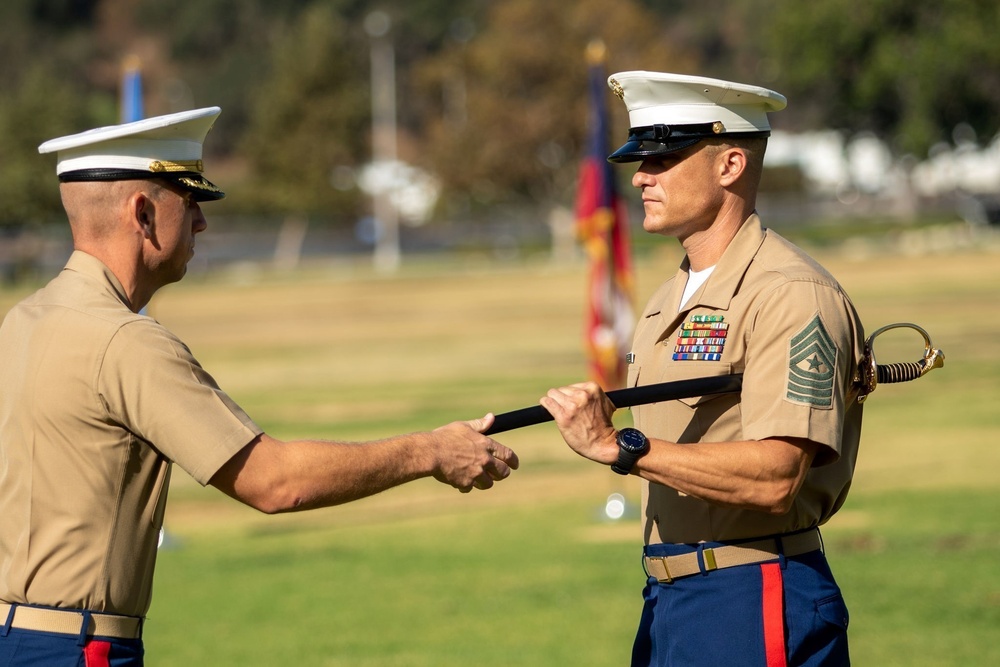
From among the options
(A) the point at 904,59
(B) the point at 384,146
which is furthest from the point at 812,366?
(B) the point at 384,146

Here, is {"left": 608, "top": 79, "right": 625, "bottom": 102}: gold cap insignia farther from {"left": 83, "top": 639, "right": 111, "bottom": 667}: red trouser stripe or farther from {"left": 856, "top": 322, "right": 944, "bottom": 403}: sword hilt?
{"left": 83, "top": 639, "right": 111, "bottom": 667}: red trouser stripe

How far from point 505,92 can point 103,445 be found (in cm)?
6952

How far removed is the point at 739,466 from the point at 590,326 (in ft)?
28.7

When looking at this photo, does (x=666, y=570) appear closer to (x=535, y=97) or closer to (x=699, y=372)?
(x=699, y=372)

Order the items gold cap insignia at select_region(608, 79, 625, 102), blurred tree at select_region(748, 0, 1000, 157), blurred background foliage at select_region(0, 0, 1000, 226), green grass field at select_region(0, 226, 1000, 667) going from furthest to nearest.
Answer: blurred background foliage at select_region(0, 0, 1000, 226) → blurred tree at select_region(748, 0, 1000, 157) → green grass field at select_region(0, 226, 1000, 667) → gold cap insignia at select_region(608, 79, 625, 102)

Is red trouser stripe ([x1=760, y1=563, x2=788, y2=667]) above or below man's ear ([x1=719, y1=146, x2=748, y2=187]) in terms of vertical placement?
below

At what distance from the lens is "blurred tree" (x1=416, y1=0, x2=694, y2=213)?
69312 mm

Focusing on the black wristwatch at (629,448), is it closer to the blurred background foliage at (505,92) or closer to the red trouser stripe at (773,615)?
the red trouser stripe at (773,615)

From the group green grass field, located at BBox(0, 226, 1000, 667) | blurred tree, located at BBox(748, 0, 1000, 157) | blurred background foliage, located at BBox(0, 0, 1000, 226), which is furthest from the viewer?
blurred background foliage, located at BBox(0, 0, 1000, 226)

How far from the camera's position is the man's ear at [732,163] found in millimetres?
3986

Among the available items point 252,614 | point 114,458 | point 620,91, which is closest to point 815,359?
point 620,91

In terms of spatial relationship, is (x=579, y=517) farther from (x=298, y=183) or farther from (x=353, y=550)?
(x=298, y=183)

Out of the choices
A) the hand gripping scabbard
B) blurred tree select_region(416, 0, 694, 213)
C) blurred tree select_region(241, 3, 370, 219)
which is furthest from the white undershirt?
blurred tree select_region(241, 3, 370, 219)

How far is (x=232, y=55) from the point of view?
11175 cm
